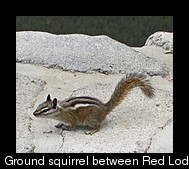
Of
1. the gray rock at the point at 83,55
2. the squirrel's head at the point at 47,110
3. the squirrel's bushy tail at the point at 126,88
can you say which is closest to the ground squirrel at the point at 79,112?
the squirrel's head at the point at 47,110

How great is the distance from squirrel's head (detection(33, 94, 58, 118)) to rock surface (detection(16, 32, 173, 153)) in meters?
0.18

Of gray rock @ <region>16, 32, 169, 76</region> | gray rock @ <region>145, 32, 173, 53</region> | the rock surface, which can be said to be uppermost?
gray rock @ <region>145, 32, 173, 53</region>

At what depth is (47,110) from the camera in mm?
4023

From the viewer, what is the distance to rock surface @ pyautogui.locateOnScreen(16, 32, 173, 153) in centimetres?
377

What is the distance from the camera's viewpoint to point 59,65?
18.4ft

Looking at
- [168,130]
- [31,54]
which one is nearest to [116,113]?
[168,130]

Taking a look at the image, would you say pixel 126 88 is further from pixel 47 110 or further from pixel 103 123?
pixel 47 110

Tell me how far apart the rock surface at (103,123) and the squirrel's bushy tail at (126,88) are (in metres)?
0.18

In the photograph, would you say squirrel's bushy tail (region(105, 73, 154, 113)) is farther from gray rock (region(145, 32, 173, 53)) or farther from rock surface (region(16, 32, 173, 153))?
gray rock (region(145, 32, 173, 53))

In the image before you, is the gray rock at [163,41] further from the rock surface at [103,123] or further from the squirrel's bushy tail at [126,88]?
the squirrel's bushy tail at [126,88]

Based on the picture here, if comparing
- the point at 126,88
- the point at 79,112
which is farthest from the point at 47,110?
the point at 126,88

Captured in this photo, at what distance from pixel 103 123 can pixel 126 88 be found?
415 mm

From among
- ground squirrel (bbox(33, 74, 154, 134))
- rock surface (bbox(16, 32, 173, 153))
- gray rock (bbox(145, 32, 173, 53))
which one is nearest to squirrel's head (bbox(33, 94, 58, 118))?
ground squirrel (bbox(33, 74, 154, 134))

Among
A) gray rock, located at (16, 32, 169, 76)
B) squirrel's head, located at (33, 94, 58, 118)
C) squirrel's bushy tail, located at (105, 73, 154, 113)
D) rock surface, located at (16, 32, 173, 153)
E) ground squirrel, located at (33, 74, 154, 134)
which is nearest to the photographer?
rock surface, located at (16, 32, 173, 153)
